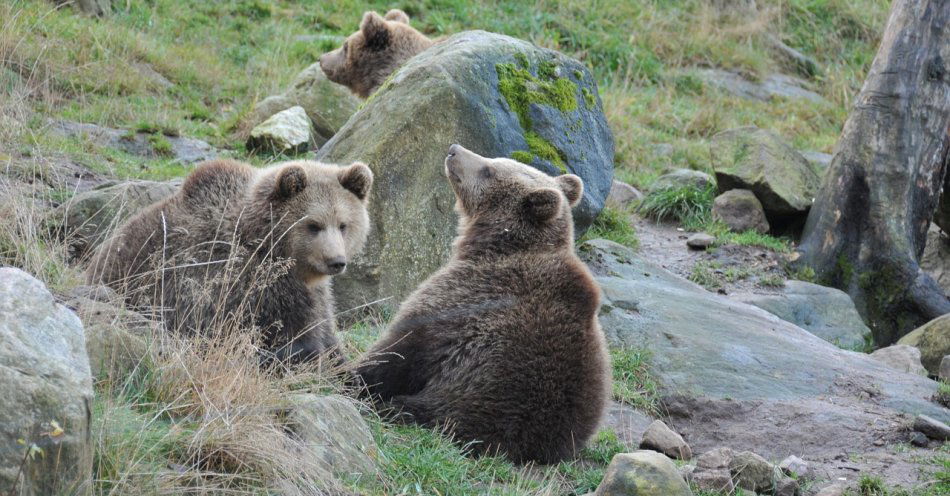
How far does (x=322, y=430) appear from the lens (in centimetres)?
471

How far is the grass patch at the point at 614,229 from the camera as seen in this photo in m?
10.5

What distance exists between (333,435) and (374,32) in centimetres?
834

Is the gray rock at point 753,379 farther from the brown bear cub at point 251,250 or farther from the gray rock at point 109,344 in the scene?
the gray rock at point 109,344

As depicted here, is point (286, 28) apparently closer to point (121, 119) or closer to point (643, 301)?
point (121, 119)

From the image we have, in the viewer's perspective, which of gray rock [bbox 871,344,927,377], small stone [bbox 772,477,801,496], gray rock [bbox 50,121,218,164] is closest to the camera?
small stone [bbox 772,477,801,496]

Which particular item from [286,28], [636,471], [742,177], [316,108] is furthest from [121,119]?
[636,471]

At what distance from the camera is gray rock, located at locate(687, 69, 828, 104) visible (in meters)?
17.3

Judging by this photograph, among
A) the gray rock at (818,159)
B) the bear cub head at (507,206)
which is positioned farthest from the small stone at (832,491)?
the gray rock at (818,159)

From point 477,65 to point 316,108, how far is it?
14.9 feet

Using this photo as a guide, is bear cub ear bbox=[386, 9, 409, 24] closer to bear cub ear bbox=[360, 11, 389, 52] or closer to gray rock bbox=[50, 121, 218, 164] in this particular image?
bear cub ear bbox=[360, 11, 389, 52]

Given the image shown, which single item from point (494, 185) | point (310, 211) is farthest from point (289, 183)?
point (494, 185)

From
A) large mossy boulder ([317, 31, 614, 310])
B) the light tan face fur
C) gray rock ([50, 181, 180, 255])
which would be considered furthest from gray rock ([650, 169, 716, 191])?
gray rock ([50, 181, 180, 255])

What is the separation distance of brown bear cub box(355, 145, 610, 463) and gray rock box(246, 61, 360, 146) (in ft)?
20.9

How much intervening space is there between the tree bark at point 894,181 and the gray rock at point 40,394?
9.37 meters
